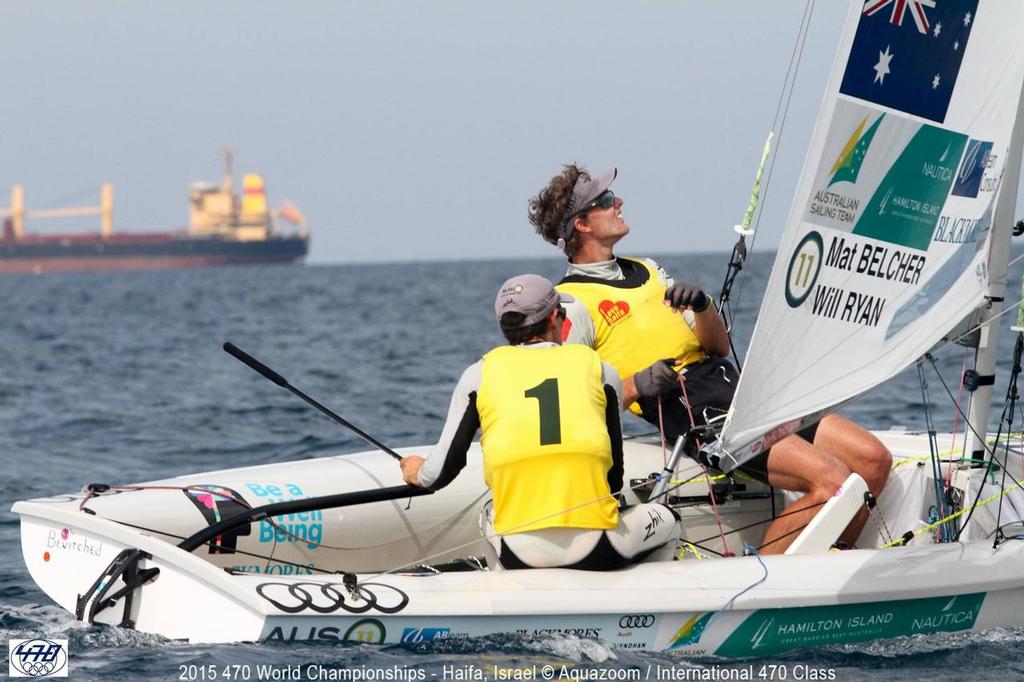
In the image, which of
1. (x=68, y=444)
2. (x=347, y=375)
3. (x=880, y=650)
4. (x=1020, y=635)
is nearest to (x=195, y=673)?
(x=880, y=650)

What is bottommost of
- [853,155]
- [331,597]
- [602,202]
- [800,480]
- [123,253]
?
[123,253]

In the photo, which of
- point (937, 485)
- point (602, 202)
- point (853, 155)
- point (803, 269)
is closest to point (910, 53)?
point (853, 155)

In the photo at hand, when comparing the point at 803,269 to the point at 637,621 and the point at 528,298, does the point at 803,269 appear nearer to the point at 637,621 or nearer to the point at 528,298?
the point at 528,298

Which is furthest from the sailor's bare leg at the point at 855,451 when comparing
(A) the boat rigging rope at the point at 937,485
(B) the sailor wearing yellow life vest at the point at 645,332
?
(A) the boat rigging rope at the point at 937,485

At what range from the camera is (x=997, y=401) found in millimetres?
8234

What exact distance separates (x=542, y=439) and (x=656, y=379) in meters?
0.84

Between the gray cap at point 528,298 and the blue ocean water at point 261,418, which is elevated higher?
the gray cap at point 528,298

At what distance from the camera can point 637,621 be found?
342cm

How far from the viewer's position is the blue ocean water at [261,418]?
3.38m

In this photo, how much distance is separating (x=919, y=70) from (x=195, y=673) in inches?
91.8

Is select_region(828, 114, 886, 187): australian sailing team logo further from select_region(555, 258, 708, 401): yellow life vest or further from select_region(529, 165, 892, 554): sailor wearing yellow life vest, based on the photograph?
select_region(555, 258, 708, 401): yellow life vest

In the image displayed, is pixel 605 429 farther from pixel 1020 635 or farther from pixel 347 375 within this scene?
pixel 347 375

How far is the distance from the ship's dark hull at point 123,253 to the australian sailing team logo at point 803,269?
74.3 meters

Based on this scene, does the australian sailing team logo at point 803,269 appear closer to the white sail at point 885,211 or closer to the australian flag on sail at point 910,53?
the white sail at point 885,211
